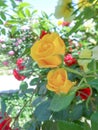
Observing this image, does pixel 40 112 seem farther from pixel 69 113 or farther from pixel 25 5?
pixel 25 5

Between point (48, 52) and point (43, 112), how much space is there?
58 cm

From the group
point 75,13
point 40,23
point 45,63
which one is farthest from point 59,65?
point 40,23

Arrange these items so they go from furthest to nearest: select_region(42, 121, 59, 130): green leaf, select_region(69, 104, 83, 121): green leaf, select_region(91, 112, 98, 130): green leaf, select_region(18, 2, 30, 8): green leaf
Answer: select_region(18, 2, 30, 8): green leaf, select_region(69, 104, 83, 121): green leaf, select_region(42, 121, 59, 130): green leaf, select_region(91, 112, 98, 130): green leaf

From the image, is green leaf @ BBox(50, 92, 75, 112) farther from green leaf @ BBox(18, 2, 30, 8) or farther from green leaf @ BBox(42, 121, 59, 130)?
green leaf @ BBox(18, 2, 30, 8)

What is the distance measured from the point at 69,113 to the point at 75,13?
0.37 meters

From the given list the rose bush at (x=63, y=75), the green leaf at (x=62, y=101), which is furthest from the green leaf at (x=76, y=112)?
the green leaf at (x=62, y=101)

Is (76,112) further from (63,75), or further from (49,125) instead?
(63,75)

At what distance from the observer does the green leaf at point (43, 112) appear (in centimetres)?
114

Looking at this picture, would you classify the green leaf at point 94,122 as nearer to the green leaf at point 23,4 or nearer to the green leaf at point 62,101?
the green leaf at point 62,101

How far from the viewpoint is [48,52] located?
60cm

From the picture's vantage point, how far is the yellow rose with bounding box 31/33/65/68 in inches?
23.5

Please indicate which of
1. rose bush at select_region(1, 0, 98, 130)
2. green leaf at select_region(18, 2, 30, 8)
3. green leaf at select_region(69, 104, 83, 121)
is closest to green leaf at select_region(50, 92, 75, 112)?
rose bush at select_region(1, 0, 98, 130)

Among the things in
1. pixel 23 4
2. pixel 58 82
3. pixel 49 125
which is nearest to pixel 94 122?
pixel 58 82

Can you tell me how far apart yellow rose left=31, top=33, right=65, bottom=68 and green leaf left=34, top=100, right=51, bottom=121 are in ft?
1.76
